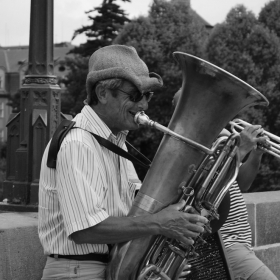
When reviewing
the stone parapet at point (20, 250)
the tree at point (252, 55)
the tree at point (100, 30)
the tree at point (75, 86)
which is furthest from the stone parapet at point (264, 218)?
the tree at point (100, 30)

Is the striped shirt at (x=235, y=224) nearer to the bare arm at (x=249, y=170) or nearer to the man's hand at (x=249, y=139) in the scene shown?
the bare arm at (x=249, y=170)

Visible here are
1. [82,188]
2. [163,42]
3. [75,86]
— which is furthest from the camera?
[75,86]

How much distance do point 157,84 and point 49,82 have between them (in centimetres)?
381

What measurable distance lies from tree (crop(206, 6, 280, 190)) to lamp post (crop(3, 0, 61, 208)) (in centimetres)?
1539

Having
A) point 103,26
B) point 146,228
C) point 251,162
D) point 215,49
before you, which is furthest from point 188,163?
point 103,26

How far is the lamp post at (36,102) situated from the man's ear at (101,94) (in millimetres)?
3596

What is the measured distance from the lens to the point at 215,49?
2211 centimetres

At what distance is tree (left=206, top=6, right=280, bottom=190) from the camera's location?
21578mm

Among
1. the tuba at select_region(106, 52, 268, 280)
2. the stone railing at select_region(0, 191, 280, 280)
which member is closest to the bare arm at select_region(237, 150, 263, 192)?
the tuba at select_region(106, 52, 268, 280)

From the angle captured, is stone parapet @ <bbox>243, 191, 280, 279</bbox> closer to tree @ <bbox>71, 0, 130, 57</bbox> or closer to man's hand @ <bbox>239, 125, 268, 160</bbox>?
man's hand @ <bbox>239, 125, 268, 160</bbox>

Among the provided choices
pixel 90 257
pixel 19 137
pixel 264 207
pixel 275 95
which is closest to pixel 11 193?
pixel 19 137

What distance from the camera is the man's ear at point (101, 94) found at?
2584 mm

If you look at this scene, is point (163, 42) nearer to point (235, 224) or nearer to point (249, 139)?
point (235, 224)

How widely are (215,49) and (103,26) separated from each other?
431 inches
